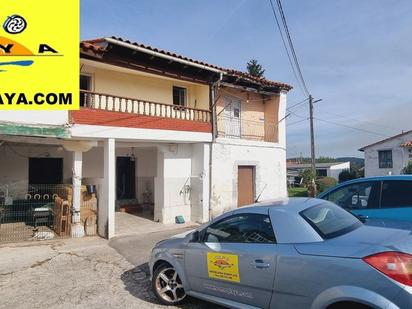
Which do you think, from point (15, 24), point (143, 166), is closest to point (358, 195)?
point (15, 24)

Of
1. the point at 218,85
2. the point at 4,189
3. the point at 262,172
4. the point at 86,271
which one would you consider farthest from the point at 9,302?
the point at 262,172

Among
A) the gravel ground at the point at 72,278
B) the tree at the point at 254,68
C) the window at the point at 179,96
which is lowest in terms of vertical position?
the gravel ground at the point at 72,278

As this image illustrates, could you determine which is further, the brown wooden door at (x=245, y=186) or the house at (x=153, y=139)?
the brown wooden door at (x=245, y=186)

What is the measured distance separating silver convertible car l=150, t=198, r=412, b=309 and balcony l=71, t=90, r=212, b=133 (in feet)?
19.0

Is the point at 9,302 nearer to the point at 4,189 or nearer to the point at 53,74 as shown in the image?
the point at 53,74

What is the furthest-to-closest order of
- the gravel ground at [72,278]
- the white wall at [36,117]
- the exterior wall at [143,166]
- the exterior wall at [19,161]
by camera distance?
the exterior wall at [143,166]
the exterior wall at [19,161]
the white wall at [36,117]
the gravel ground at [72,278]

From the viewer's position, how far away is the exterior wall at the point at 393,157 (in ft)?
96.2

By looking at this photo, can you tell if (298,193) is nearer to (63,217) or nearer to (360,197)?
(63,217)

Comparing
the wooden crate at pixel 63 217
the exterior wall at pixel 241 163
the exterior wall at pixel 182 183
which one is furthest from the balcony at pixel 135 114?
the wooden crate at pixel 63 217

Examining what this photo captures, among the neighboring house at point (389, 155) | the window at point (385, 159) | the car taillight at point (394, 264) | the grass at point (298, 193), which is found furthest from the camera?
the window at point (385, 159)

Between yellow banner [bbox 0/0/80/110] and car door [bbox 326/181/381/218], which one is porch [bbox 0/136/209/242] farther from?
car door [bbox 326/181/381/218]

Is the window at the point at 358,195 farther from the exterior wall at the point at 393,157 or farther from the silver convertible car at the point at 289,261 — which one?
the exterior wall at the point at 393,157

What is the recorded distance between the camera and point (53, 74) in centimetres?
912

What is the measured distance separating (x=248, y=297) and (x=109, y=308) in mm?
2204
